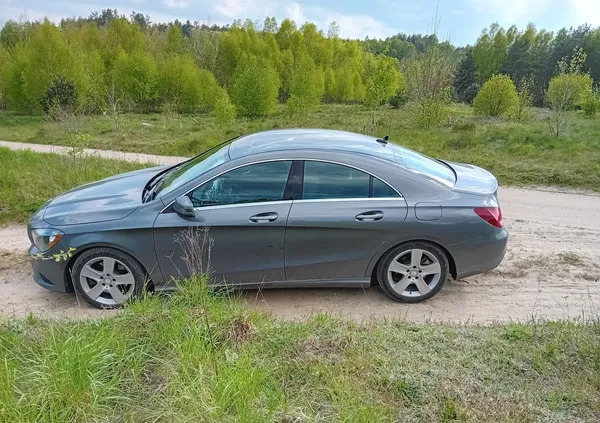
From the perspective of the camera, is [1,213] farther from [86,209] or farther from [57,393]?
[57,393]

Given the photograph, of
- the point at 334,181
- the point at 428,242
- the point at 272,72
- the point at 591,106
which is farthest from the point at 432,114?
the point at 272,72

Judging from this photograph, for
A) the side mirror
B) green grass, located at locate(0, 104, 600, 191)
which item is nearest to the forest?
green grass, located at locate(0, 104, 600, 191)

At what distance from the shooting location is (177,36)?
47.9m

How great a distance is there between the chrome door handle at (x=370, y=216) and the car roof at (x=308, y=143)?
600mm

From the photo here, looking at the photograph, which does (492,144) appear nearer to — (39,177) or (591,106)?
(39,177)

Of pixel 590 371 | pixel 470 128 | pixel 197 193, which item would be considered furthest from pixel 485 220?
pixel 470 128

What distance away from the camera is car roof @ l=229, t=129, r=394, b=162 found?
4.32 meters

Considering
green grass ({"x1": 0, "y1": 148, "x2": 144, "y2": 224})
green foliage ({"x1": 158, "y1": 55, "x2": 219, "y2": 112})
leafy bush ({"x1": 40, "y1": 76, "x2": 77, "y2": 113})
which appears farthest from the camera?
green foliage ({"x1": 158, "y1": 55, "x2": 219, "y2": 112})

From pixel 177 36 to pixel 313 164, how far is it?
4933 centimetres

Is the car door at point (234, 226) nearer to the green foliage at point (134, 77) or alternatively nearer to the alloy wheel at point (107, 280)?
the alloy wheel at point (107, 280)

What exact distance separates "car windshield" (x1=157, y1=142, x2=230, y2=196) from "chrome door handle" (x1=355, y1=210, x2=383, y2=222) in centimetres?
137

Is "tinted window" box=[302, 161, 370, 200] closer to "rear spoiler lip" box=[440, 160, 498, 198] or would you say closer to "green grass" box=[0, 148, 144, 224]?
"rear spoiler lip" box=[440, 160, 498, 198]

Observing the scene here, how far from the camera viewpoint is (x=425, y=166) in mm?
4664

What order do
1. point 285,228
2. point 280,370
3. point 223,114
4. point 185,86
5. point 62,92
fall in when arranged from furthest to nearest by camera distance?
point 185,86 < point 62,92 < point 223,114 < point 285,228 < point 280,370
